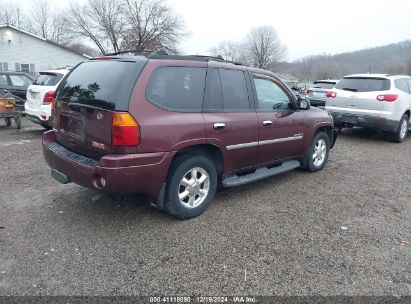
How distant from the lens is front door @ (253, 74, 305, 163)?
4.47 metres

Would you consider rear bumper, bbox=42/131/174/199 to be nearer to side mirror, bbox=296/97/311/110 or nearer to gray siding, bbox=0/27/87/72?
side mirror, bbox=296/97/311/110

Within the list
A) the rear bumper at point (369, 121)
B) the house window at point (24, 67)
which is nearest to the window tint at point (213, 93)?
the rear bumper at point (369, 121)

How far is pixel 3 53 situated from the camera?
87.7 feet

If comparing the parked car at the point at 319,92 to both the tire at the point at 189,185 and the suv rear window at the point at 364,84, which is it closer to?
the suv rear window at the point at 364,84

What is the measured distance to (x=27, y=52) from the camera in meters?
28.0

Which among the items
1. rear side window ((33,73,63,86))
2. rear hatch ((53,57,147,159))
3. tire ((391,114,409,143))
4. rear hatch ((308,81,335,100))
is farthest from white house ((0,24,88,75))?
tire ((391,114,409,143))

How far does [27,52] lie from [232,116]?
29.6 metres

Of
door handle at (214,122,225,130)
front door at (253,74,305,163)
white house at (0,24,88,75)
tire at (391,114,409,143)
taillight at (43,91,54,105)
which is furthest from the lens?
white house at (0,24,88,75)

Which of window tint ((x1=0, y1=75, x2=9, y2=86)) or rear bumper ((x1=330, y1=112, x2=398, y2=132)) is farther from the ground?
window tint ((x1=0, y1=75, x2=9, y2=86))

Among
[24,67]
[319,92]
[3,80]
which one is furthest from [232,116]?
[24,67]

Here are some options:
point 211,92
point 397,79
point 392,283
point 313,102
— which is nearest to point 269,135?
point 211,92

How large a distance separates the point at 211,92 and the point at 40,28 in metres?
70.0

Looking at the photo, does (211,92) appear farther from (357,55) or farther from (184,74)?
(357,55)

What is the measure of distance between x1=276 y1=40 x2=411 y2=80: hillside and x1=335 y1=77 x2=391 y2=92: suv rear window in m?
31.3
